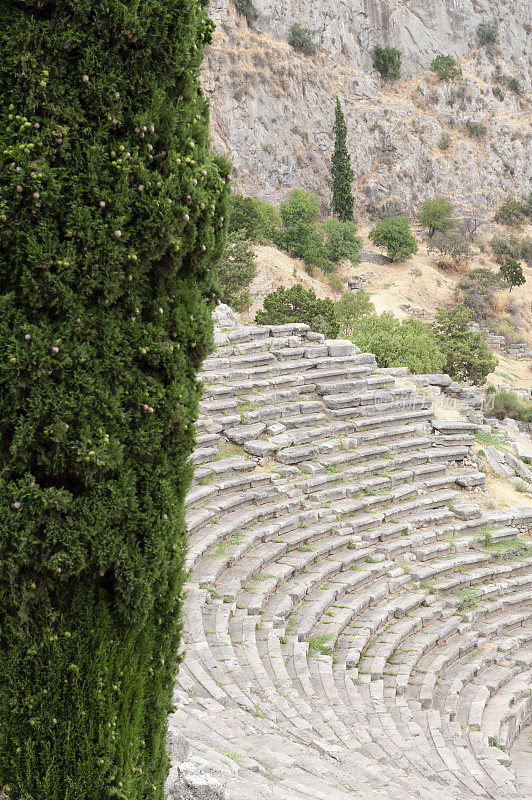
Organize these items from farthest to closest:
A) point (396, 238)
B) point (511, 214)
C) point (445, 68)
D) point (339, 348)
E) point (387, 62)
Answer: point (445, 68) → point (387, 62) → point (511, 214) → point (396, 238) → point (339, 348)

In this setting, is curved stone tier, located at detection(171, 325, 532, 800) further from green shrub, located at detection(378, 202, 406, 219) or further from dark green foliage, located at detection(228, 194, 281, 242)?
green shrub, located at detection(378, 202, 406, 219)

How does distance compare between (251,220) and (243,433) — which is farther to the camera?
(251,220)

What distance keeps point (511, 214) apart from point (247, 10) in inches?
1109

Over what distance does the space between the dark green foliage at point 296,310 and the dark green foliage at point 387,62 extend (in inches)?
1694

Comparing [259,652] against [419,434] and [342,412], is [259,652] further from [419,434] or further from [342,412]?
[419,434]

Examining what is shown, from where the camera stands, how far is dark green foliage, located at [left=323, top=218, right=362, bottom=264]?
173 ft

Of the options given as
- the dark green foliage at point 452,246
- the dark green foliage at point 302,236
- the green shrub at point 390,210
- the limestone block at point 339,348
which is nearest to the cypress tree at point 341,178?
the dark green foliage at point 302,236

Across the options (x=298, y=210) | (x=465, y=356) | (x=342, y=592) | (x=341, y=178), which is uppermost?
(x=341, y=178)

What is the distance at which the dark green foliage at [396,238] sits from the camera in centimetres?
5478

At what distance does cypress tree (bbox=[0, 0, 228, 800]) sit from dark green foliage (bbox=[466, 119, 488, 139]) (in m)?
70.9

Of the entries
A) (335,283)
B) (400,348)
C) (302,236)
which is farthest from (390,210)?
(400,348)

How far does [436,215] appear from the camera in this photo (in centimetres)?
6056

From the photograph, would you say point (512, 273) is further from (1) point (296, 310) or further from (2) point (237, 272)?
(1) point (296, 310)

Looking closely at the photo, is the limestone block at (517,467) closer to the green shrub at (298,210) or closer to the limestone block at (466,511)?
the limestone block at (466,511)
